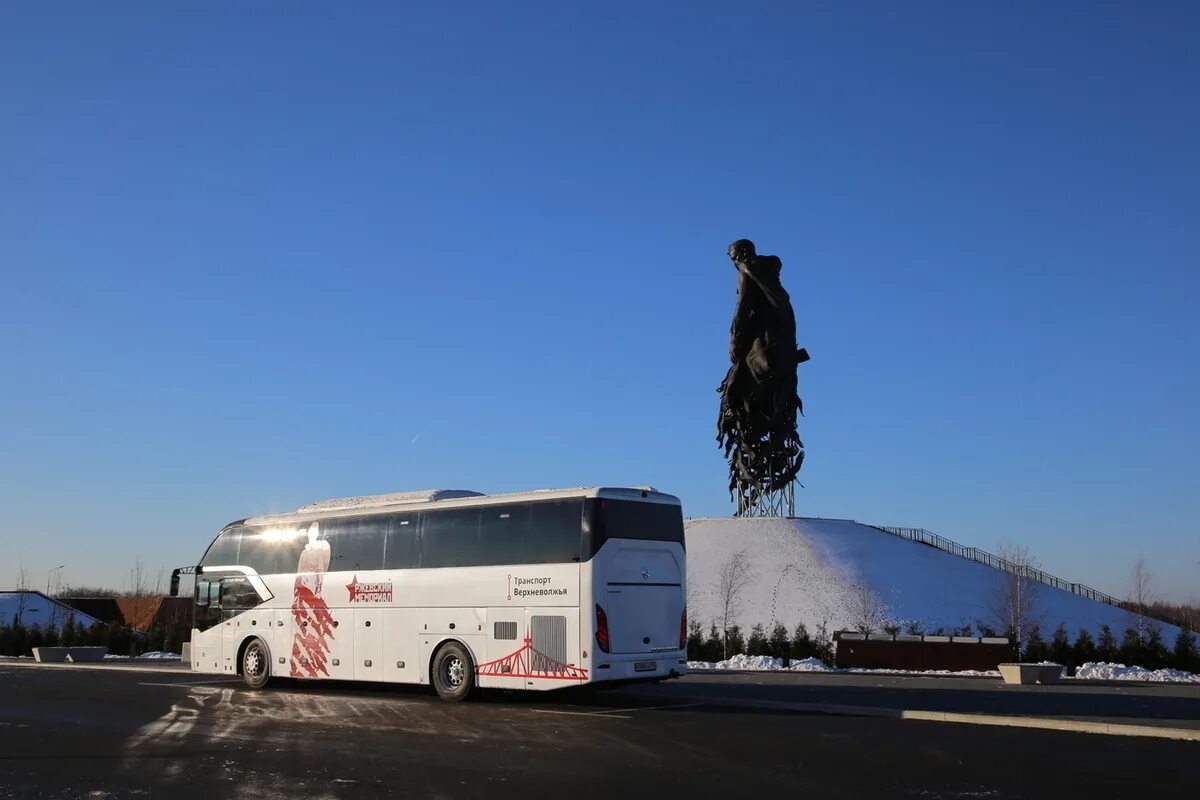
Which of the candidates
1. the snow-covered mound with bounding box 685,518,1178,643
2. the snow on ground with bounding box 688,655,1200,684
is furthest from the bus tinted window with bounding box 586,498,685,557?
the snow-covered mound with bounding box 685,518,1178,643

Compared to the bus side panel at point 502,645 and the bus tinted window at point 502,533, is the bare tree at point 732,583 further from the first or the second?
the bus tinted window at point 502,533

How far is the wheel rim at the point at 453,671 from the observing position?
2008cm

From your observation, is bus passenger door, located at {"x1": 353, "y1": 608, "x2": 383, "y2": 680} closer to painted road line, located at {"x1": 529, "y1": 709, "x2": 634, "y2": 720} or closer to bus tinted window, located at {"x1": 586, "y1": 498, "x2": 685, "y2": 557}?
painted road line, located at {"x1": 529, "y1": 709, "x2": 634, "y2": 720}

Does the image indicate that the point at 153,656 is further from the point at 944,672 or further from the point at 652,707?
the point at 944,672

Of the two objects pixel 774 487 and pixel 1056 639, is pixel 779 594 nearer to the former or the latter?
pixel 774 487

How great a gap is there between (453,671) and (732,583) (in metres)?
35.5

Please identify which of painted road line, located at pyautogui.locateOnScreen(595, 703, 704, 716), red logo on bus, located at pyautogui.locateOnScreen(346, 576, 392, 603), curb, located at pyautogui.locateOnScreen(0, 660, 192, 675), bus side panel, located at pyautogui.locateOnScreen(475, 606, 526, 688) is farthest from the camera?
curb, located at pyautogui.locateOnScreen(0, 660, 192, 675)

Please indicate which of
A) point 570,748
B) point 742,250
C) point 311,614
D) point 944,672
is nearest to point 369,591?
point 311,614

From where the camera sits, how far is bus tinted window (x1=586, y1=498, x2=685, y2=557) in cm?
1819

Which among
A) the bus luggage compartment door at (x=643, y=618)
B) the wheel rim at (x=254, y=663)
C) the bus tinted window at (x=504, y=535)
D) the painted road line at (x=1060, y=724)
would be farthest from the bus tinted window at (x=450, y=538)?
the painted road line at (x=1060, y=724)

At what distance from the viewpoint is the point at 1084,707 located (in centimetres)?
1812

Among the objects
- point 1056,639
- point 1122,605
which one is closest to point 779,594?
point 1122,605

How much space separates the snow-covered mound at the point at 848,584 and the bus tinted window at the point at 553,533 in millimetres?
31529

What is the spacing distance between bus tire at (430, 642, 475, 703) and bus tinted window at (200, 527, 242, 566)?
6950 mm
